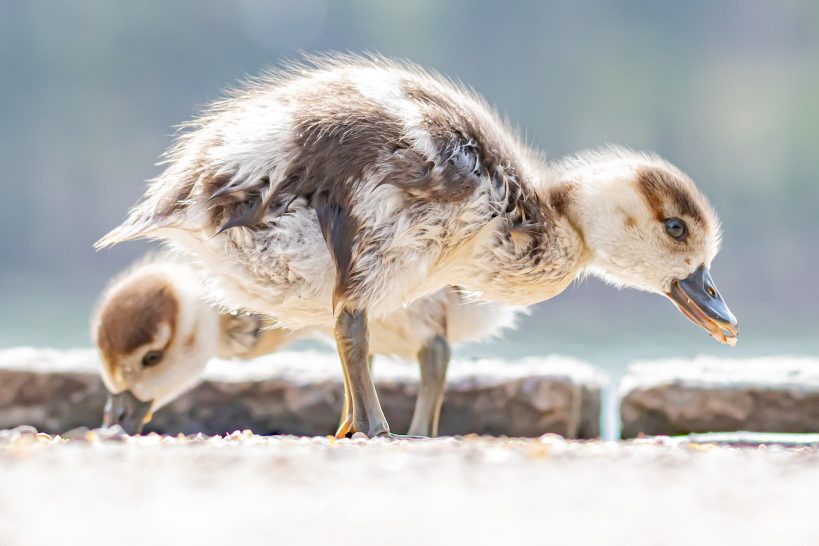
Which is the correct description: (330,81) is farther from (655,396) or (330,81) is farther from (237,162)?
(655,396)

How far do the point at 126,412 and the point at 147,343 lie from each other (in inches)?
8.9

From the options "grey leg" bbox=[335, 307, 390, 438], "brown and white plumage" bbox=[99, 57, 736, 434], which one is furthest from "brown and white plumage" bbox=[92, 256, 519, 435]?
"grey leg" bbox=[335, 307, 390, 438]

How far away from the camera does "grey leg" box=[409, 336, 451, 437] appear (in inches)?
145

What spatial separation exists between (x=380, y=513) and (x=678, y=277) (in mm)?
1972

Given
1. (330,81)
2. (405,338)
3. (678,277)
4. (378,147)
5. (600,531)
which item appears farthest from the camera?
(405,338)

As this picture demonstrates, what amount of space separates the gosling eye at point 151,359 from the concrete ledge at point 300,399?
7.8 inches

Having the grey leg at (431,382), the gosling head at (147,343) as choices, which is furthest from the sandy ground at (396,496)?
the gosling head at (147,343)

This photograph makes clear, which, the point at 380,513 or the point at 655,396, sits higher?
the point at 655,396

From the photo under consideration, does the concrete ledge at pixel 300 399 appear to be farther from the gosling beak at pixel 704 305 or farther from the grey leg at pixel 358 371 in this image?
the grey leg at pixel 358 371

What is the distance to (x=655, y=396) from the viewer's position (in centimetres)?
372

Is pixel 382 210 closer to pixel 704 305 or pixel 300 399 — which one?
pixel 704 305

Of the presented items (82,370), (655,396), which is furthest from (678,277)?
(82,370)

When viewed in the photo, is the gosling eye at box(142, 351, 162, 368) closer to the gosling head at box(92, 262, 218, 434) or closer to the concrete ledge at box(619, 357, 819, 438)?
the gosling head at box(92, 262, 218, 434)

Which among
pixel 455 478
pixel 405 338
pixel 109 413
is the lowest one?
pixel 455 478
